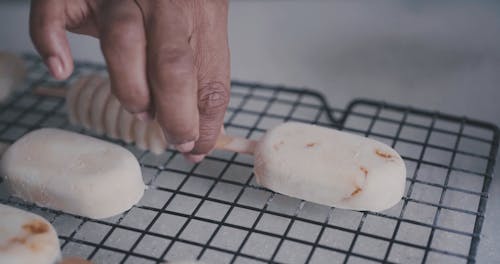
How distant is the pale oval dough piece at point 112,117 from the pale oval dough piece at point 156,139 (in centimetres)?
8

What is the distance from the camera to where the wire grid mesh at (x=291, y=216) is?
1.03 meters

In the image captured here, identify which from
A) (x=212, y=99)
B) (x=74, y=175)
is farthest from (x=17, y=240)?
(x=212, y=99)

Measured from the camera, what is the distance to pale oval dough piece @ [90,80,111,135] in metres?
1.32

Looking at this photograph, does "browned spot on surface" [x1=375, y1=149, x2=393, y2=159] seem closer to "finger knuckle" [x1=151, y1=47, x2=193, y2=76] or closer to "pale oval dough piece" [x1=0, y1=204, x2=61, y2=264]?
"finger knuckle" [x1=151, y1=47, x2=193, y2=76]

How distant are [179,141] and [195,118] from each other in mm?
49

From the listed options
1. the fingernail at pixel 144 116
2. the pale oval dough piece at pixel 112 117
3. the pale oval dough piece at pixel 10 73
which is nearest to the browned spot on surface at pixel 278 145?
the fingernail at pixel 144 116

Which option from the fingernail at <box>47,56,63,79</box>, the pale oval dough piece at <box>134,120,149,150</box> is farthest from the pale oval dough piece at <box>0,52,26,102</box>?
the fingernail at <box>47,56,63,79</box>

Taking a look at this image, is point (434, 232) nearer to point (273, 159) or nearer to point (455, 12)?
point (273, 159)

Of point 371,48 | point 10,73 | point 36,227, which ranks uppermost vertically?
point 36,227

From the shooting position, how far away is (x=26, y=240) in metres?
0.94

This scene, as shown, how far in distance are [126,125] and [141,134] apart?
0.04 meters

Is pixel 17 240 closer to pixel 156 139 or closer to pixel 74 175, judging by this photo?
pixel 74 175

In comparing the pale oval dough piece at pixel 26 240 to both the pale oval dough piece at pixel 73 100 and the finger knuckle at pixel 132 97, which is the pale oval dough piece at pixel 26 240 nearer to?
the finger knuckle at pixel 132 97

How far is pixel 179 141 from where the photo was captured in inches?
40.8
